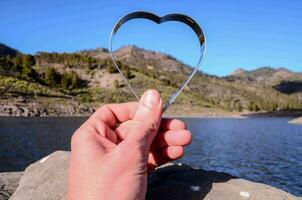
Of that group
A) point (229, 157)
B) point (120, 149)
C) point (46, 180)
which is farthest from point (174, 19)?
point (229, 157)

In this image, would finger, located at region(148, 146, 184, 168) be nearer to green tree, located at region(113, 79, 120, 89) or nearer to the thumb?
the thumb

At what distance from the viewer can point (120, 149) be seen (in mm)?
3287

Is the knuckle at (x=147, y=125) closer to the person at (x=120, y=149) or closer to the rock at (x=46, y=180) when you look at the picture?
the person at (x=120, y=149)

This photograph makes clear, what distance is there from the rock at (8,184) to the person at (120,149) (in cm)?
646

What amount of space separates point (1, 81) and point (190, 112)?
6055 centimetres

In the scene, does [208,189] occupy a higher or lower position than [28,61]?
lower

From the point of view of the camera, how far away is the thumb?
349 cm

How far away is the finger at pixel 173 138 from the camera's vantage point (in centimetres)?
389

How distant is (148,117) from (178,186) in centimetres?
342

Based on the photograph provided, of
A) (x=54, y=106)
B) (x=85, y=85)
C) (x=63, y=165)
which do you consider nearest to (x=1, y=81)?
(x=54, y=106)

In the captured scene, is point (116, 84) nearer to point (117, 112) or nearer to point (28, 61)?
point (28, 61)

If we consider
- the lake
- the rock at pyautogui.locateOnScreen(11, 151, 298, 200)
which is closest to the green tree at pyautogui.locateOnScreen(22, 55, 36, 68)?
the lake

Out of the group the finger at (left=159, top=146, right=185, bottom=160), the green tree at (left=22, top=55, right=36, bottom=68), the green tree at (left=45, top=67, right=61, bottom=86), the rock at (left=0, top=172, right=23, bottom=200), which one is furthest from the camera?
the green tree at (left=22, top=55, right=36, bottom=68)

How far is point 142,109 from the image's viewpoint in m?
3.62
